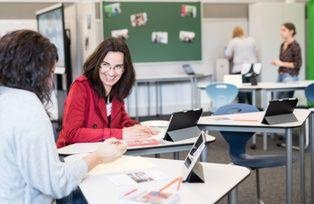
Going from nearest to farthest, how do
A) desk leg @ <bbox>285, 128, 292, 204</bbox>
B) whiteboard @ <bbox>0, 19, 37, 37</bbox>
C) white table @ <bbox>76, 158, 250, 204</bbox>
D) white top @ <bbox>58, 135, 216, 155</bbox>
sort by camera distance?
white table @ <bbox>76, 158, 250, 204</bbox> → white top @ <bbox>58, 135, 216, 155</bbox> → desk leg @ <bbox>285, 128, 292, 204</bbox> → whiteboard @ <bbox>0, 19, 37, 37</bbox>

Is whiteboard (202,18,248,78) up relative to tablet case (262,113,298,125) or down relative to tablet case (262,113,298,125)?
up

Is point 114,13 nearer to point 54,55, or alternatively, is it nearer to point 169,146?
point 169,146

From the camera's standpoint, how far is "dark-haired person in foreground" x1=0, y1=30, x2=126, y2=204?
1.41m

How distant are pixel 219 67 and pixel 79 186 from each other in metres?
6.67

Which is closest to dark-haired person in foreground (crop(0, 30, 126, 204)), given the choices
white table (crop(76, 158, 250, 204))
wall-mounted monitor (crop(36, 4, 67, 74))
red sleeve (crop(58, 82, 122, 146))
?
white table (crop(76, 158, 250, 204))

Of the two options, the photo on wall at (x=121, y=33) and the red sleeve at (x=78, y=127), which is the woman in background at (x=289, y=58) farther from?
the red sleeve at (x=78, y=127)

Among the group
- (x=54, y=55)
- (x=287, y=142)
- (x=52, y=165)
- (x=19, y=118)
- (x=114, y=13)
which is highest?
(x=114, y=13)

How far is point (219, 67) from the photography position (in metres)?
8.11

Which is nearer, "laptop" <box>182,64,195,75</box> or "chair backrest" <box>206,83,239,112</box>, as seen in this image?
"chair backrest" <box>206,83,239,112</box>

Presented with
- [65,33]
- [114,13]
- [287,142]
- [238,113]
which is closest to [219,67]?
[114,13]

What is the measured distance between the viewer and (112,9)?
7.37 m

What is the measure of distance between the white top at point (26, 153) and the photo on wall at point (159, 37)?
6.32 metres

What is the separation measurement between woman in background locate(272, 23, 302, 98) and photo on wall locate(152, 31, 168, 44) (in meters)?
2.38

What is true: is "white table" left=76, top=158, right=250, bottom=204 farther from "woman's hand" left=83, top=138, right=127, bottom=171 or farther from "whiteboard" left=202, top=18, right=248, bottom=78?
"whiteboard" left=202, top=18, right=248, bottom=78
